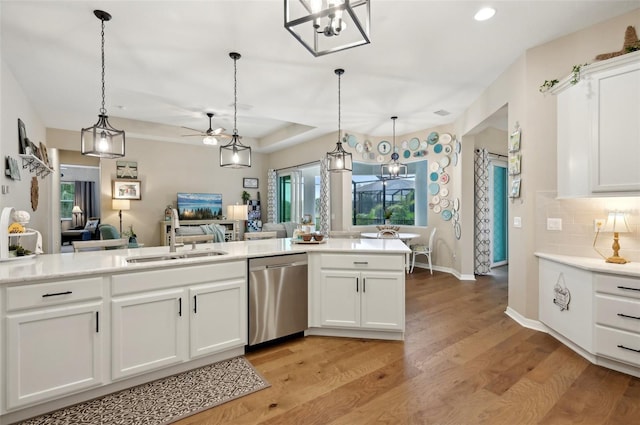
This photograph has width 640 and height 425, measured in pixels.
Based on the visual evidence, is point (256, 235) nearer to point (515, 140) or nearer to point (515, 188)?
point (515, 188)

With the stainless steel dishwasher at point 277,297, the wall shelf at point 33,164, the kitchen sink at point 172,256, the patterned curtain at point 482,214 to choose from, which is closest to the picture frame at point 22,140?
the wall shelf at point 33,164

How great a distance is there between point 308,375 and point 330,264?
1.03 m

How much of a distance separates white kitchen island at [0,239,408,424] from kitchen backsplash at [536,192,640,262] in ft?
5.33

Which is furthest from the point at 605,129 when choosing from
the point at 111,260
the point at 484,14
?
the point at 111,260

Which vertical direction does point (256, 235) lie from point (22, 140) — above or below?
below

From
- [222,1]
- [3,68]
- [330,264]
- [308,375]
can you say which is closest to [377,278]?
[330,264]

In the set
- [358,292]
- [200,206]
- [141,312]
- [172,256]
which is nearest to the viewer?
[141,312]

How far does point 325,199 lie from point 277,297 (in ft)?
12.5

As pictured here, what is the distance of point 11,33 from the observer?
291 centimetres

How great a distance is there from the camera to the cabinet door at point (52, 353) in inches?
69.8

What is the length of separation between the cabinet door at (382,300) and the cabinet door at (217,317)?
115cm

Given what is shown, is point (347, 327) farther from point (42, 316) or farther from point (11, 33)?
point (11, 33)

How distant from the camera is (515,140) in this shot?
3.44m

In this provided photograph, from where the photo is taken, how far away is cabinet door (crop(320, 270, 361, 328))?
9.70 ft
